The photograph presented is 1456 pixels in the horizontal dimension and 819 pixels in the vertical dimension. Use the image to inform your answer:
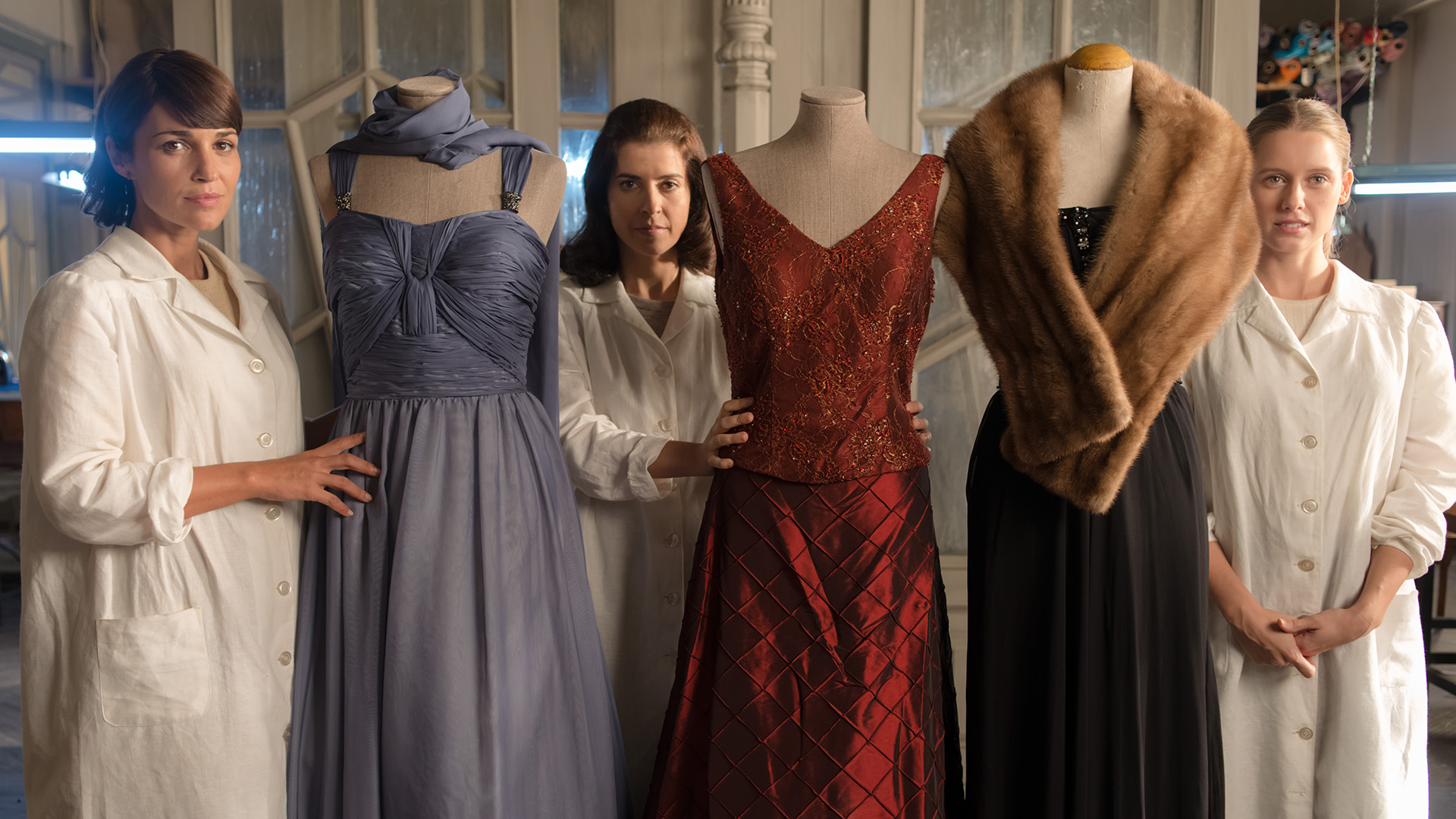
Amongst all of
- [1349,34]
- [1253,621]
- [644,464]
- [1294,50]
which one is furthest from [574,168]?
[1349,34]

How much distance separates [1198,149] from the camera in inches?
60.7

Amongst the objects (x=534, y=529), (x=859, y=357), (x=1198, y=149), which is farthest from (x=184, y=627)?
(x=1198, y=149)

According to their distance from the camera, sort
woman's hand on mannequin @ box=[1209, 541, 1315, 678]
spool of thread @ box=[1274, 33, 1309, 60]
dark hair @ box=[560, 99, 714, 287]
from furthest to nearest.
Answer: spool of thread @ box=[1274, 33, 1309, 60]
dark hair @ box=[560, 99, 714, 287]
woman's hand on mannequin @ box=[1209, 541, 1315, 678]

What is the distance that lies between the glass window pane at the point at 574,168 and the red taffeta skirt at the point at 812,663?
1690mm

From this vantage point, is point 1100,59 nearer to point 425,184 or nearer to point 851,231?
point 851,231

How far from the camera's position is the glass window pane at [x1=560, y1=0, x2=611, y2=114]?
301 centimetres

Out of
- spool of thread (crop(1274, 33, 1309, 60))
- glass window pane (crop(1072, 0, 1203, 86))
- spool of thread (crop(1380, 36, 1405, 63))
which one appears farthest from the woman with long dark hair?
spool of thread (crop(1380, 36, 1405, 63))

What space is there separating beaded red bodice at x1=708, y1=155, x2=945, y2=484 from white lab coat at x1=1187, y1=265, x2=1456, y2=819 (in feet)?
2.24

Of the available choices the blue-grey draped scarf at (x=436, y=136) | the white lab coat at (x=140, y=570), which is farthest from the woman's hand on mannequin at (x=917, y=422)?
the white lab coat at (x=140, y=570)

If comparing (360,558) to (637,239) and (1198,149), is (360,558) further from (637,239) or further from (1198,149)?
(1198,149)

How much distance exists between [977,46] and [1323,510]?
1.84 meters

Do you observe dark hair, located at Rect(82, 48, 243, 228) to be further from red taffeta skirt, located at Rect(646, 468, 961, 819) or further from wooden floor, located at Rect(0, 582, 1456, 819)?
wooden floor, located at Rect(0, 582, 1456, 819)

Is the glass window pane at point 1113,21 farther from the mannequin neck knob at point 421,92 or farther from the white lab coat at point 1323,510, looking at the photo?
the mannequin neck knob at point 421,92

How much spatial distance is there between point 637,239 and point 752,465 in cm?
64
